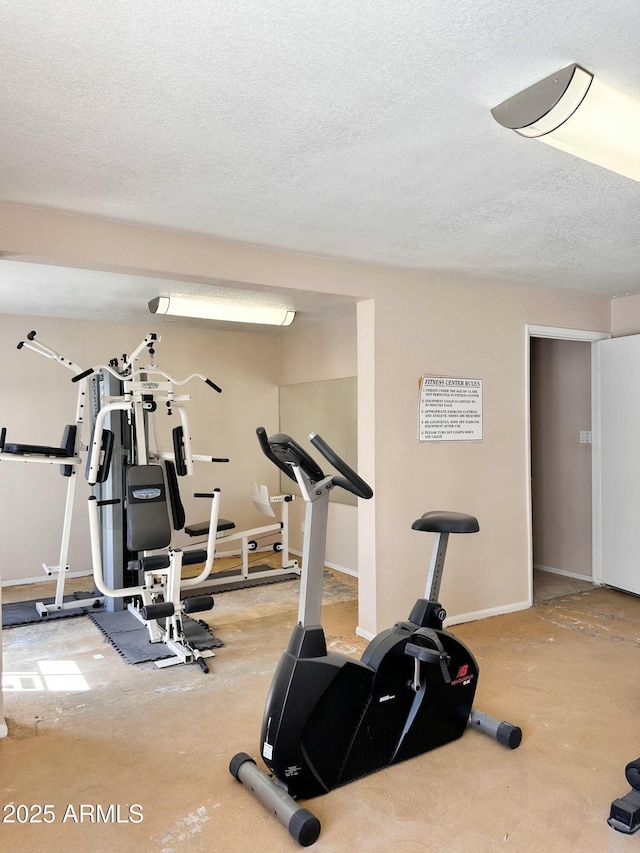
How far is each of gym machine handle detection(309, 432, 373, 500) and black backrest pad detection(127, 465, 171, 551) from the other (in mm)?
1802

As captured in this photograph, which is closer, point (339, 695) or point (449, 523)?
point (339, 695)

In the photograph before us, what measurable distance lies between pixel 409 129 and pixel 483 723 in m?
2.39

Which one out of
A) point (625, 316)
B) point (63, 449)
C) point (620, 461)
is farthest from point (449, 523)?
point (625, 316)

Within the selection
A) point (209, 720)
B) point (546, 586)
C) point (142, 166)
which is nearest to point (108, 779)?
point (209, 720)

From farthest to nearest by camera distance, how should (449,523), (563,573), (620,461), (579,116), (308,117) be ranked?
(563,573), (620,461), (449,523), (308,117), (579,116)

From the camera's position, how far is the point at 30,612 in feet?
14.9

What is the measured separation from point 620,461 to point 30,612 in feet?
14.8

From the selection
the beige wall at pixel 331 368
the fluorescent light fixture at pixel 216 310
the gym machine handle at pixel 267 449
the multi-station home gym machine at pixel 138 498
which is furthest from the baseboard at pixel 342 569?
the gym machine handle at pixel 267 449

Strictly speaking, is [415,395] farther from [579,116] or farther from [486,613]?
[579,116]

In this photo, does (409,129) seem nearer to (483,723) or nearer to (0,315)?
(483,723)

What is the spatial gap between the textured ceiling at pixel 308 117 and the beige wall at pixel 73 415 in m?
2.90

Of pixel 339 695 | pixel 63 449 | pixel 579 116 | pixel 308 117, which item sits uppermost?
pixel 308 117

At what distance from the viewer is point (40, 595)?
5.02m

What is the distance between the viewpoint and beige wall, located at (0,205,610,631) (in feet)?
11.1
